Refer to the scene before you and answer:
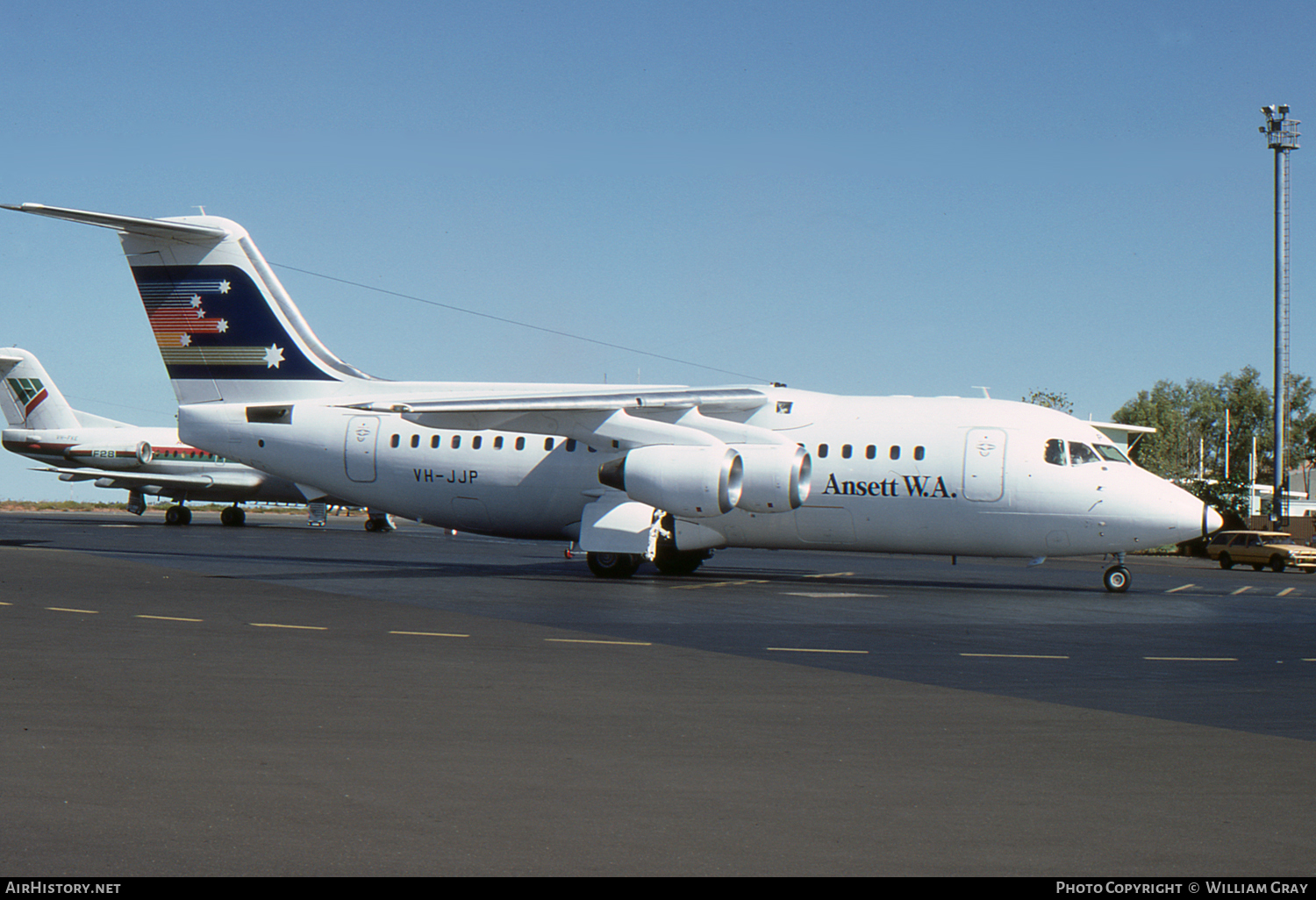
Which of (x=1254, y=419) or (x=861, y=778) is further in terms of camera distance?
(x=1254, y=419)

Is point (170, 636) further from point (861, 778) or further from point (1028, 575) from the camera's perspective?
point (1028, 575)

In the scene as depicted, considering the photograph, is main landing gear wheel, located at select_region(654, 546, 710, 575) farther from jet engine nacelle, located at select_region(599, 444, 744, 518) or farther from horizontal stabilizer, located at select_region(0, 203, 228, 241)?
horizontal stabilizer, located at select_region(0, 203, 228, 241)

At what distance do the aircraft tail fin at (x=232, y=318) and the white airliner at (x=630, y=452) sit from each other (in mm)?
47

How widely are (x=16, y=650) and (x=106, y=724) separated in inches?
189

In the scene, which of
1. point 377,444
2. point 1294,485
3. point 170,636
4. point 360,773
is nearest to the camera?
point 360,773

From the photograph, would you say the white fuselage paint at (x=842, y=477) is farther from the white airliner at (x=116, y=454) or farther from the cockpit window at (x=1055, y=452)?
the white airliner at (x=116, y=454)

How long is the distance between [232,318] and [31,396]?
3283 centimetres

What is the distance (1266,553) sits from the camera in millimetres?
43438

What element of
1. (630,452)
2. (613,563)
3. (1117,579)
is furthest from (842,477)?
(1117,579)

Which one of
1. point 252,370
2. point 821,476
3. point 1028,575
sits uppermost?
point 252,370

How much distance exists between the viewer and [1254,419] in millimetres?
119062

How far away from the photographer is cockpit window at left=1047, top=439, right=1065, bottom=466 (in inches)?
951
